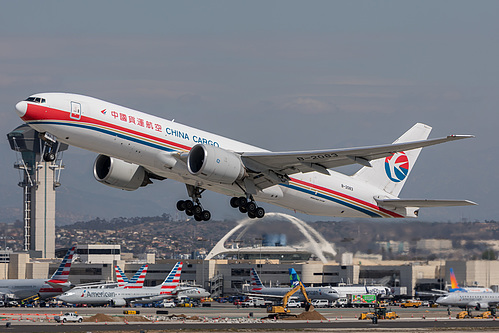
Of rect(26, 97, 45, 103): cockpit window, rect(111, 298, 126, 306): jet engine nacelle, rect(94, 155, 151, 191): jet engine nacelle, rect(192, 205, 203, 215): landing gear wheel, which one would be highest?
rect(26, 97, 45, 103): cockpit window

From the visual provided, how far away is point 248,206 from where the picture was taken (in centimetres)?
4781

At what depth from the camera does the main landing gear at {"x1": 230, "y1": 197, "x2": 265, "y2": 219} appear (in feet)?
157

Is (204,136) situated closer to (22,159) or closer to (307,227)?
(307,227)

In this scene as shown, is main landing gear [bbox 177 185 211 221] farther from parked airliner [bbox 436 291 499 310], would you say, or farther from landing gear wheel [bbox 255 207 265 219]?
parked airliner [bbox 436 291 499 310]

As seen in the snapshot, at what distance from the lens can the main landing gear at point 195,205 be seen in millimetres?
49656

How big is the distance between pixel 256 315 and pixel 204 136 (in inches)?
1325

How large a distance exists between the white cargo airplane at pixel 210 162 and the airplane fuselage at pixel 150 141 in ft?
0.16

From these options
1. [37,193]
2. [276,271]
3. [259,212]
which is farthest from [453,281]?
[37,193]

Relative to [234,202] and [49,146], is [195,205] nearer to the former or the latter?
[234,202]

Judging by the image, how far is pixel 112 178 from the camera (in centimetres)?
4800

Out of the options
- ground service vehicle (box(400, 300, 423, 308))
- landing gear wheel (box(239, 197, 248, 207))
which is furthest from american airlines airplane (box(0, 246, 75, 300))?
landing gear wheel (box(239, 197, 248, 207))

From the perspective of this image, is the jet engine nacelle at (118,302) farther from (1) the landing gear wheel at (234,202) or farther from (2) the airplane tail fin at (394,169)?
(1) the landing gear wheel at (234,202)

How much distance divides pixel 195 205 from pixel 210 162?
6.99 m

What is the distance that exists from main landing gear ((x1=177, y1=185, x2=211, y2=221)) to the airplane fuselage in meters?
2.19
